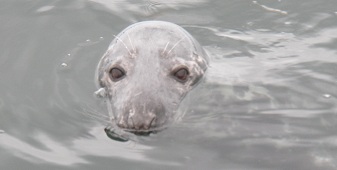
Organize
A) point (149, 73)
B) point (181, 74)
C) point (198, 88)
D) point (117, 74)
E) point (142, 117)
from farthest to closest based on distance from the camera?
point (198, 88), point (181, 74), point (117, 74), point (149, 73), point (142, 117)

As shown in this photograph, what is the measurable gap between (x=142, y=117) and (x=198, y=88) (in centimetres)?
106

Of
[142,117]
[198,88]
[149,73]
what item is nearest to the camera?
[142,117]

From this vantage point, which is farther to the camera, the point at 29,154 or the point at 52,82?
the point at 52,82

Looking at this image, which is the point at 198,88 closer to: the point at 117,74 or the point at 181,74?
the point at 181,74

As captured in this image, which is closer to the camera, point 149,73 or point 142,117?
point 142,117

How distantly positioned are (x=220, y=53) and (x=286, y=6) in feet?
4.86

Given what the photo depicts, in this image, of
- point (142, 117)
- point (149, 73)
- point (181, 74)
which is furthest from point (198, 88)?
point (142, 117)

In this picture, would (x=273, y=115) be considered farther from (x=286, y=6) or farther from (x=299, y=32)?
(x=286, y=6)

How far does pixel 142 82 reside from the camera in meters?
5.22

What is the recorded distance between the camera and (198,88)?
233 inches

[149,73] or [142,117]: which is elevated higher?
[149,73]

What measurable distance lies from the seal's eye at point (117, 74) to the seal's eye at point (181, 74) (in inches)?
17.4

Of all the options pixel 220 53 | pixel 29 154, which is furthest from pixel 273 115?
pixel 29 154

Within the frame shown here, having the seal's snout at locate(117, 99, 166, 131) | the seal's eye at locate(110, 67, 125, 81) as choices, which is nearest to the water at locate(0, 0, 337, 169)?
the seal's snout at locate(117, 99, 166, 131)
